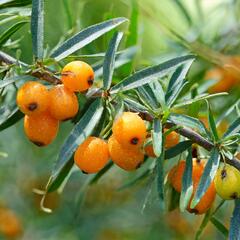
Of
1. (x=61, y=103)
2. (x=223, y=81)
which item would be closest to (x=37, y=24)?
(x=61, y=103)

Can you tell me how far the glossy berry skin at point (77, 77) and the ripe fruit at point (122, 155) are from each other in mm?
118

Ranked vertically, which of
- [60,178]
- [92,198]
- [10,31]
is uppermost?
[10,31]

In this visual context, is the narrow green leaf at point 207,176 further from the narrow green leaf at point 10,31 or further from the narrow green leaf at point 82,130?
the narrow green leaf at point 10,31

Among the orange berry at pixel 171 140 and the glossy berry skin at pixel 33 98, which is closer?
the glossy berry skin at pixel 33 98

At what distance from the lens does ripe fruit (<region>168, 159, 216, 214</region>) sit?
4.38 feet

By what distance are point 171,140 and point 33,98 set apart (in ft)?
1.07

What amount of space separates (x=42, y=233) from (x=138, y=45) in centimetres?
110

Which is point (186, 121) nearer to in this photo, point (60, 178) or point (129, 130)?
point (129, 130)

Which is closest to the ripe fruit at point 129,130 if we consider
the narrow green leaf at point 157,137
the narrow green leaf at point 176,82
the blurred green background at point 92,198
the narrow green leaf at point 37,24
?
the narrow green leaf at point 157,137

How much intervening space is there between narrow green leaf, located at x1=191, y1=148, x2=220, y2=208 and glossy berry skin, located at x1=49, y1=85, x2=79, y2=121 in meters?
0.29

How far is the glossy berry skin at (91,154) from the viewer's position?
48.8 inches

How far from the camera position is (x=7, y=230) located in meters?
2.40

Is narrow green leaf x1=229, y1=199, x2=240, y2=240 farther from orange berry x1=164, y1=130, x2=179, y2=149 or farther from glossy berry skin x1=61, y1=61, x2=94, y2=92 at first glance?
glossy berry skin x1=61, y1=61, x2=94, y2=92

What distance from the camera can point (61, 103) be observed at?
1.22 meters
